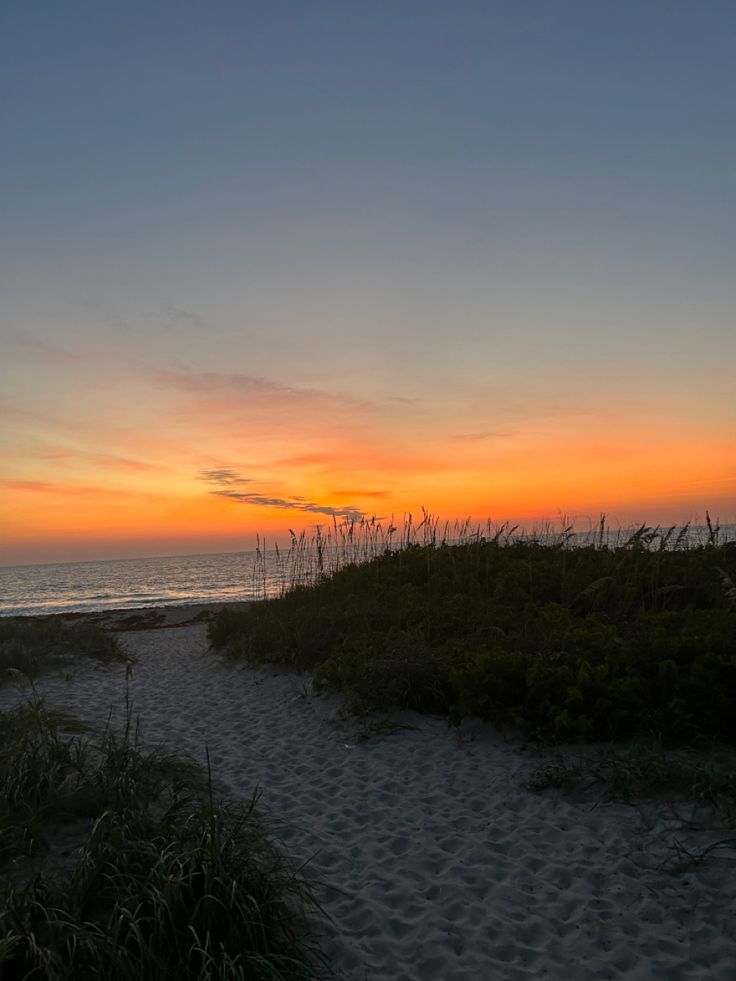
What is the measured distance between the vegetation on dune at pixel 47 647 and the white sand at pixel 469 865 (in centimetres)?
551

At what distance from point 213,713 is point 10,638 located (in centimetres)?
701

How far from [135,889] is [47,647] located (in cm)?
1188

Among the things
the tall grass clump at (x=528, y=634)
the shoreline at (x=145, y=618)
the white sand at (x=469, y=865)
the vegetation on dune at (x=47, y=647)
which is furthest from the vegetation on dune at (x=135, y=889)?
the shoreline at (x=145, y=618)

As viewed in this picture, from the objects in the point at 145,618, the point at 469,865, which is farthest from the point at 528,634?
the point at 145,618

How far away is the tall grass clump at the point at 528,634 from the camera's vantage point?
7.00 metres

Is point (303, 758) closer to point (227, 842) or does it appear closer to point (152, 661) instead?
point (227, 842)

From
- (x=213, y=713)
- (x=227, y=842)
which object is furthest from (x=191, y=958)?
(x=213, y=713)

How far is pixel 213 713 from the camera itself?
10.1 metres

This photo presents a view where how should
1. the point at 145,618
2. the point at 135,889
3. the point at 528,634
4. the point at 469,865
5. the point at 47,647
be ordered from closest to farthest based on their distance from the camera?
the point at 135,889 → the point at 469,865 → the point at 528,634 → the point at 47,647 → the point at 145,618

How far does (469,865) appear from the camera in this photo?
Result: 4949mm

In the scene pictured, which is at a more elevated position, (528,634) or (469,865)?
(528,634)

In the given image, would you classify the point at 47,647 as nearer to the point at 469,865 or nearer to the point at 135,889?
the point at 135,889

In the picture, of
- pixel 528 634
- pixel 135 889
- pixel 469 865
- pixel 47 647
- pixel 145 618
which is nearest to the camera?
pixel 135 889

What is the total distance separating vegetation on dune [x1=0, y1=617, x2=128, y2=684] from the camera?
12516mm
